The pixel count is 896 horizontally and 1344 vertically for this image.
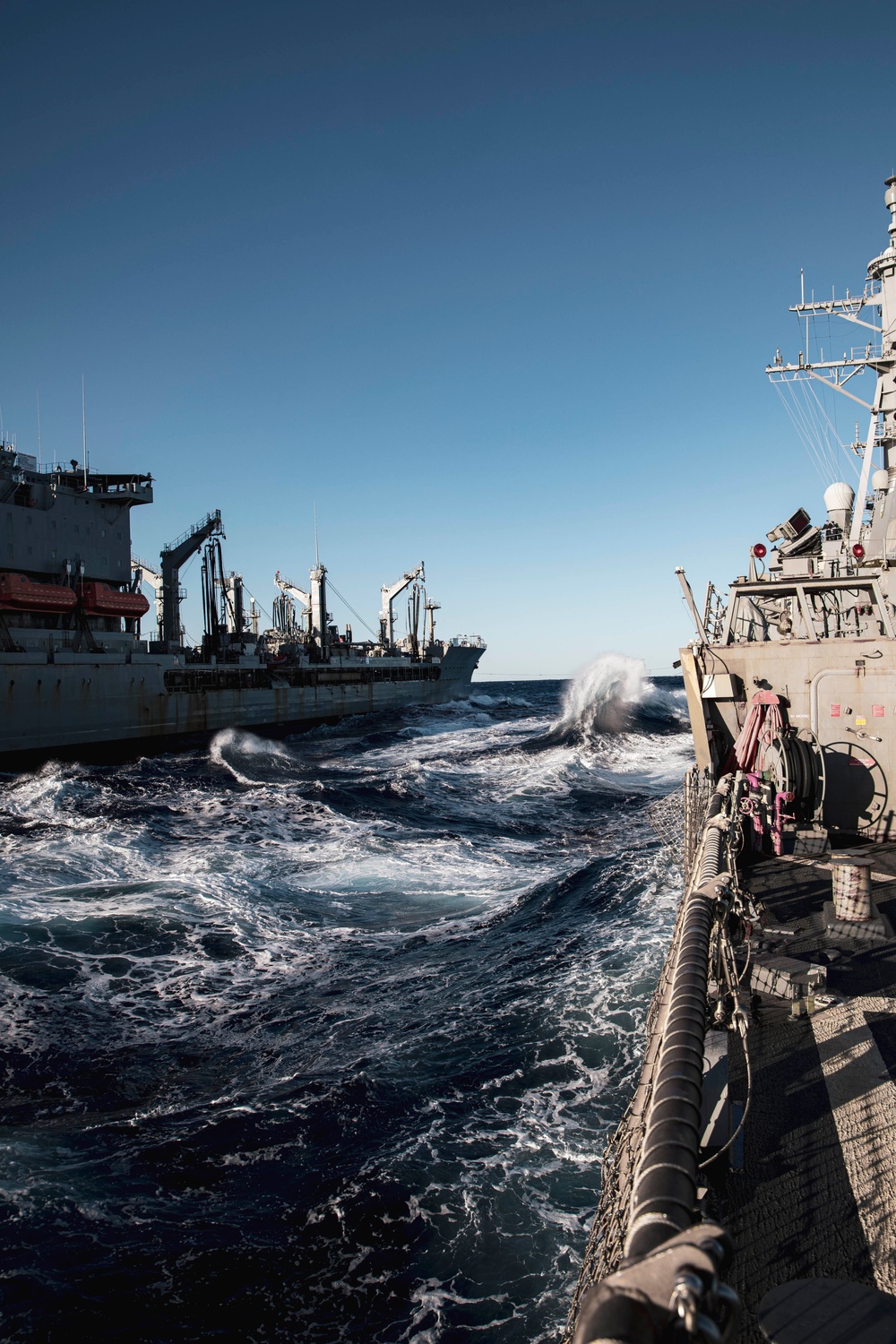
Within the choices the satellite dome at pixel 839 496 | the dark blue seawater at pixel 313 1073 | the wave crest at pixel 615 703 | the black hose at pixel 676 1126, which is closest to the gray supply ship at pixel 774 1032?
the black hose at pixel 676 1126

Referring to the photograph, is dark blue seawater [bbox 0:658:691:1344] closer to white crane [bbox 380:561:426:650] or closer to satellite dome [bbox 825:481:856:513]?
satellite dome [bbox 825:481:856:513]

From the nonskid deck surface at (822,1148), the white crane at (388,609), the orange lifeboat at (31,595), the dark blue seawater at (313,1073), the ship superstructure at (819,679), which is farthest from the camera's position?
the white crane at (388,609)

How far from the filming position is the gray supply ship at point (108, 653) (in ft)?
124

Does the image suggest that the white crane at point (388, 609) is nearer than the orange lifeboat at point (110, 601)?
No

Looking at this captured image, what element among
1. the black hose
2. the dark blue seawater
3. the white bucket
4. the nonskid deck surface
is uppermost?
the black hose

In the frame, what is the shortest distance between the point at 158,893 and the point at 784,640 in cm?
1369

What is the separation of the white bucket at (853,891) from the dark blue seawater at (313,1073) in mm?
2906

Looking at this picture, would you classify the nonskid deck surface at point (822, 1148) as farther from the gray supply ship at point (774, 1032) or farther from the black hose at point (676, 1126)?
the black hose at point (676, 1126)

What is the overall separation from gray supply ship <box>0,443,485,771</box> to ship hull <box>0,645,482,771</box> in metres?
0.07

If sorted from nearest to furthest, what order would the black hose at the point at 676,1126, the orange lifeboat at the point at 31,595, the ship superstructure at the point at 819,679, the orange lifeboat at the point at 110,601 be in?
the black hose at the point at 676,1126
the ship superstructure at the point at 819,679
the orange lifeboat at the point at 31,595
the orange lifeboat at the point at 110,601

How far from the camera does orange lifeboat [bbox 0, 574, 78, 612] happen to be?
3766 cm

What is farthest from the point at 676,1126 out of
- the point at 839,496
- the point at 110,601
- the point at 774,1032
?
the point at 110,601

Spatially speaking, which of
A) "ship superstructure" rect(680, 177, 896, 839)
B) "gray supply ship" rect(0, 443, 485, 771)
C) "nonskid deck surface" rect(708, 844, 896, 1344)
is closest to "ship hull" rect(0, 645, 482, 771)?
"gray supply ship" rect(0, 443, 485, 771)

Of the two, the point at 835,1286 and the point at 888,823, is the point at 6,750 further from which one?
the point at 835,1286
